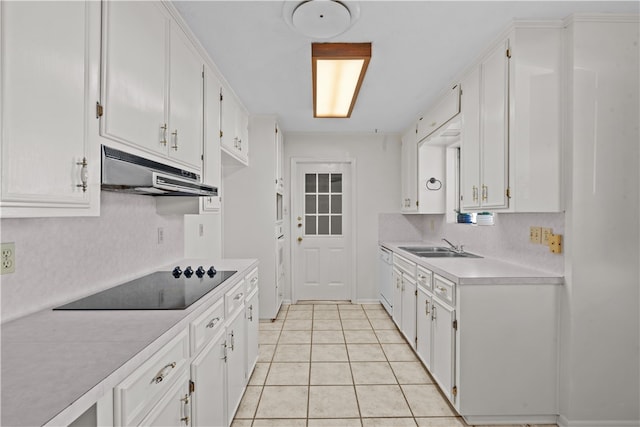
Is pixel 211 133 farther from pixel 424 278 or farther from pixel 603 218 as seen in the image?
pixel 603 218

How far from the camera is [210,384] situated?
5.33ft

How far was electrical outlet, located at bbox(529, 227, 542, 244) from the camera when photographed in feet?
7.43

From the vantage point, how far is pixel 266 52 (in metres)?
2.39

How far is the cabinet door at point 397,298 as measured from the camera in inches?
138

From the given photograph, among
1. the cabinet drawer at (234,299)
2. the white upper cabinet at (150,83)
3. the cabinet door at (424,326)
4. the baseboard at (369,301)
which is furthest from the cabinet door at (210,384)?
the baseboard at (369,301)

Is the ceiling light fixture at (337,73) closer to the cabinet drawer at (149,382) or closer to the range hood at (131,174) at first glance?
the range hood at (131,174)

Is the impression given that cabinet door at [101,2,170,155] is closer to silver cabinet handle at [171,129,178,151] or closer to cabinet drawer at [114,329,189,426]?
silver cabinet handle at [171,129,178,151]

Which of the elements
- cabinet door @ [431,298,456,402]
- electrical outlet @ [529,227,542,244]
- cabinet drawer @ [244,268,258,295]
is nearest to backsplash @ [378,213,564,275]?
electrical outlet @ [529,227,542,244]

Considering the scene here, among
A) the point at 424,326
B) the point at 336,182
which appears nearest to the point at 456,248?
the point at 424,326

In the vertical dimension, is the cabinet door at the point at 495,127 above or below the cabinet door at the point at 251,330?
above

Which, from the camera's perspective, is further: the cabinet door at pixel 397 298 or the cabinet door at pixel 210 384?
the cabinet door at pixel 397 298

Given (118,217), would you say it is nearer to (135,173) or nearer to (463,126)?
(135,173)

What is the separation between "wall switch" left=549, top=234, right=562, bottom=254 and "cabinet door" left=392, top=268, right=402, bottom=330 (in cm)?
159

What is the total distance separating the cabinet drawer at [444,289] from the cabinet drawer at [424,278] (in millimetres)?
102
